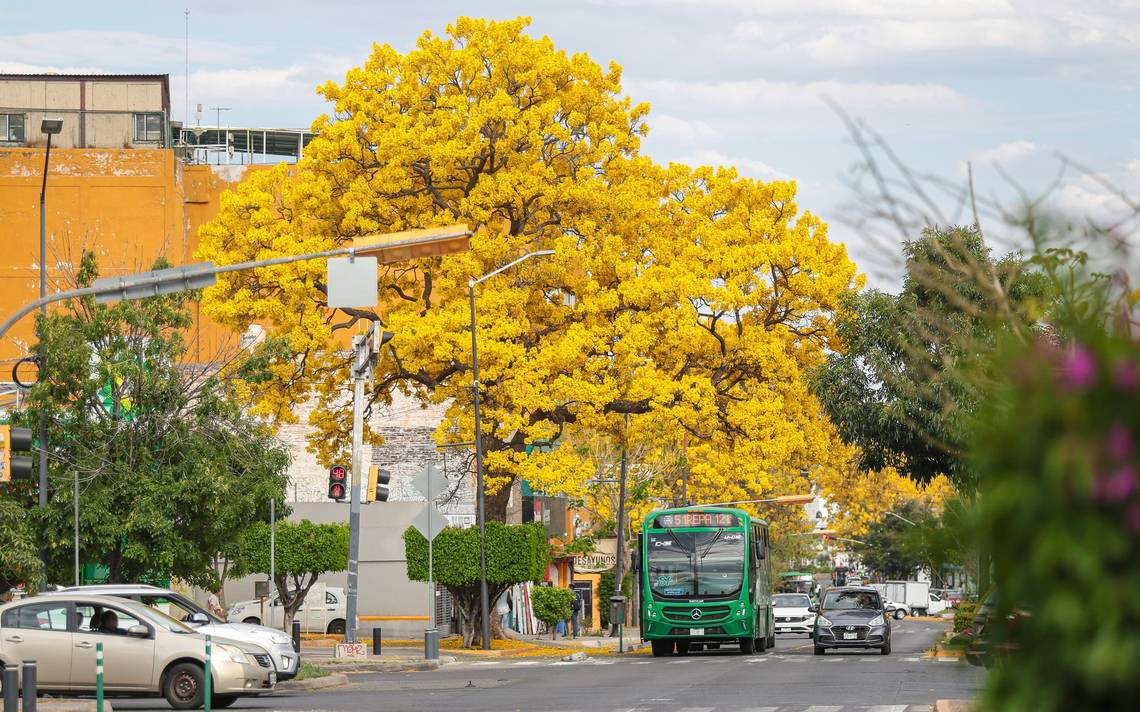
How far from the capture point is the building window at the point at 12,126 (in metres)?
67.8

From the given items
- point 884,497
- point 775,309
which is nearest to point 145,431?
point 775,309

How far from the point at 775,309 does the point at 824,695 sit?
64.0 feet

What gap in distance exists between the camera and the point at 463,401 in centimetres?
3984

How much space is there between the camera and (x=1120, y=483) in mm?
2965

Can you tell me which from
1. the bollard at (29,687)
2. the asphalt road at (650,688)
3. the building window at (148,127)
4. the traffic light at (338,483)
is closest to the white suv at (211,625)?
the asphalt road at (650,688)

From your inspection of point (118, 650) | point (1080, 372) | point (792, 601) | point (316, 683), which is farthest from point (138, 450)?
point (792, 601)

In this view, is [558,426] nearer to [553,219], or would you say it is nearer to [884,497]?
[553,219]

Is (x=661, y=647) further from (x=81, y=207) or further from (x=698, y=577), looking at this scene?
(x=81, y=207)

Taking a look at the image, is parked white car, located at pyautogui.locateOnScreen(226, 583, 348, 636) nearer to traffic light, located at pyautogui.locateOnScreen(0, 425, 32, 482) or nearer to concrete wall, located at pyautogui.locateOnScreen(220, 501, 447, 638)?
concrete wall, located at pyautogui.locateOnScreen(220, 501, 447, 638)

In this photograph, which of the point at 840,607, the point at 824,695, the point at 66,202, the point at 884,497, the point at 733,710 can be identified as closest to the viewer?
the point at 733,710

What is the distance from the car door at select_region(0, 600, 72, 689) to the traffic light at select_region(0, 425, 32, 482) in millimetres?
3828

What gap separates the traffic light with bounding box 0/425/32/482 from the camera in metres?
24.9

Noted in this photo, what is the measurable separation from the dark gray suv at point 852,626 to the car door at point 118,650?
20.4m

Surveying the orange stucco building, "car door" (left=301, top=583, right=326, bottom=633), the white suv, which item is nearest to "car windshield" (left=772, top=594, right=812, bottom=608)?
"car door" (left=301, top=583, right=326, bottom=633)
